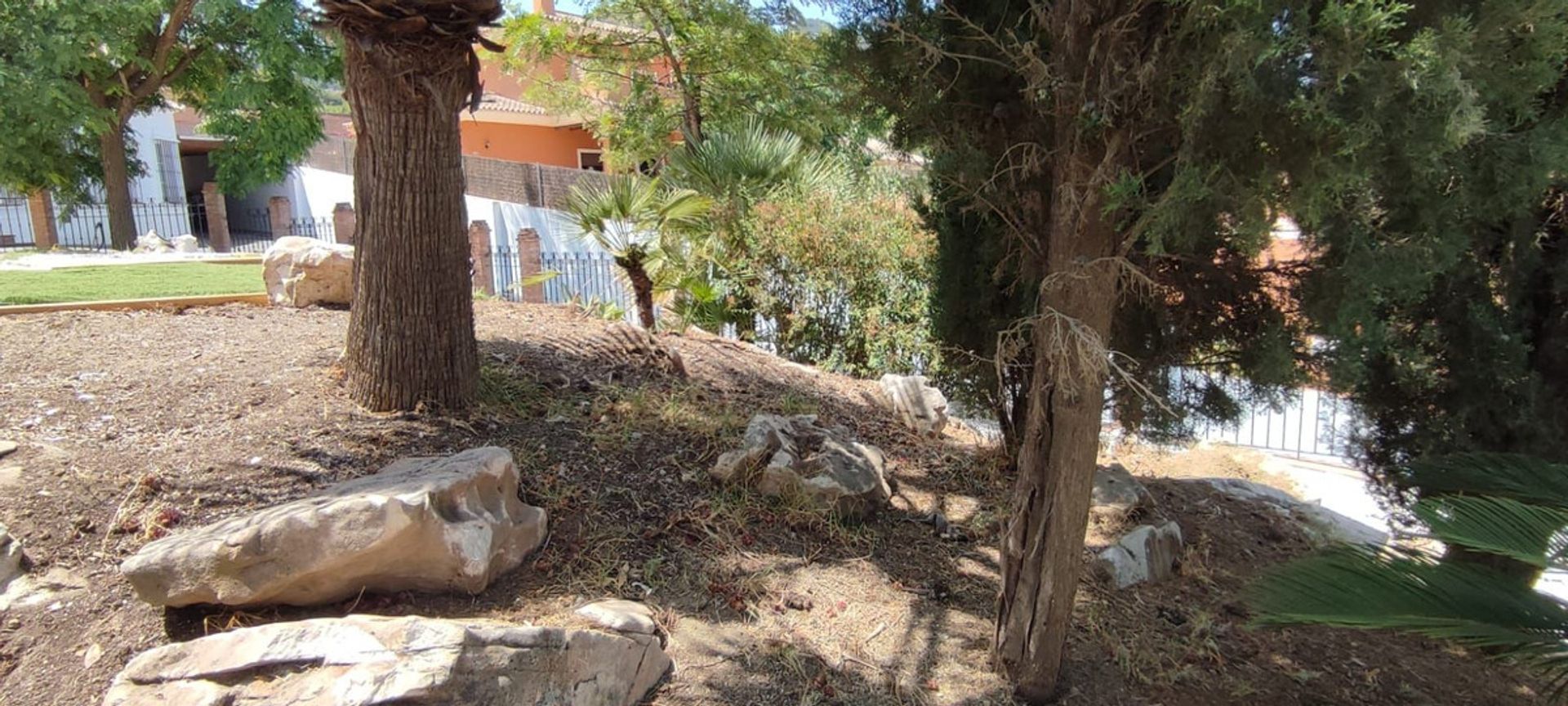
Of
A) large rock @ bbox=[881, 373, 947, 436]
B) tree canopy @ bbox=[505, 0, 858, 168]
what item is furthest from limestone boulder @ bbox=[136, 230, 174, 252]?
large rock @ bbox=[881, 373, 947, 436]

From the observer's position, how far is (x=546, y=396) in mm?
4816

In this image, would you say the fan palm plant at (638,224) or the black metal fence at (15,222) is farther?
the black metal fence at (15,222)

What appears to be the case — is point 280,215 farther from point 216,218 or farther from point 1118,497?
point 1118,497

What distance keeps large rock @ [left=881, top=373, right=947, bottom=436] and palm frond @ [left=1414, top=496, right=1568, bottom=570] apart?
3.35 m

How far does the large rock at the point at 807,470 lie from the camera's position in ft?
13.7

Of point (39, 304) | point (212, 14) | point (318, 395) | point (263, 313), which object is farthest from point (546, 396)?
point (212, 14)

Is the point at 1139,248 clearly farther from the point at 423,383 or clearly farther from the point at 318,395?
the point at 318,395

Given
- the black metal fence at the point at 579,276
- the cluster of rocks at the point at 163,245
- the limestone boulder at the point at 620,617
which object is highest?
the cluster of rocks at the point at 163,245

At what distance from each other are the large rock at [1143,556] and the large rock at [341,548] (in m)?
2.70

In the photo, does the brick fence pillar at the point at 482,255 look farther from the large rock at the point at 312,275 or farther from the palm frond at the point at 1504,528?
the palm frond at the point at 1504,528

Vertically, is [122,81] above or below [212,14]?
below

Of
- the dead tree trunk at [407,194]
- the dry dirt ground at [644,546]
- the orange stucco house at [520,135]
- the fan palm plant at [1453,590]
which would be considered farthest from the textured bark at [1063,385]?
the orange stucco house at [520,135]

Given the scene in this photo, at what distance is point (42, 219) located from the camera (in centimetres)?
1925

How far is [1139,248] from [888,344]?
15.3ft
